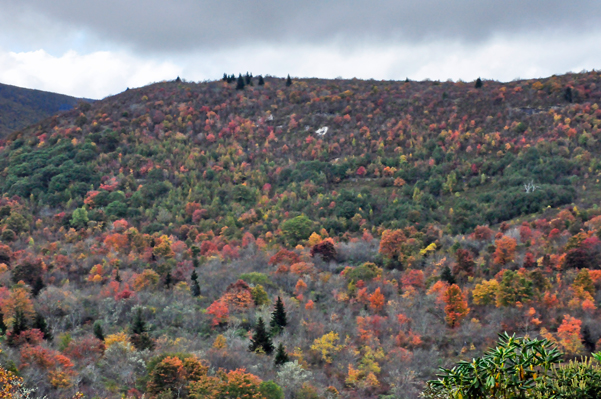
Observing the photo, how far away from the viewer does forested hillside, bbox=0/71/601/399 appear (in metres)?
40.3

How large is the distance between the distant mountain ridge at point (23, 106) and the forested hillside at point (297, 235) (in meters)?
54.8

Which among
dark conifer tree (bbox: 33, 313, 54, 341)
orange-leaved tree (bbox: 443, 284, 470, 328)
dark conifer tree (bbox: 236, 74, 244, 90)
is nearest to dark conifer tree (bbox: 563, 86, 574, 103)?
orange-leaved tree (bbox: 443, 284, 470, 328)

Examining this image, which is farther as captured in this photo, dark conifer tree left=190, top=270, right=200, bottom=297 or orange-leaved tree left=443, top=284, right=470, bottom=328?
dark conifer tree left=190, top=270, right=200, bottom=297

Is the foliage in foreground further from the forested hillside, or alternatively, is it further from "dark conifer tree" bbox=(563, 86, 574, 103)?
"dark conifer tree" bbox=(563, 86, 574, 103)

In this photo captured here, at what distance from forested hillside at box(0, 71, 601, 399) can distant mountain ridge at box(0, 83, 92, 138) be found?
5485 centimetres

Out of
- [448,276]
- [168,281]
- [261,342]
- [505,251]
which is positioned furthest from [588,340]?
[168,281]

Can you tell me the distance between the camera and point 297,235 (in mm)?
72688

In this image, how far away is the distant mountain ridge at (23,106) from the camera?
15685cm

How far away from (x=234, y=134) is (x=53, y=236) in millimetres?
41889

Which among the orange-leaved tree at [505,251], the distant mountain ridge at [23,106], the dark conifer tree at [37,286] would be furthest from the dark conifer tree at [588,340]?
the distant mountain ridge at [23,106]

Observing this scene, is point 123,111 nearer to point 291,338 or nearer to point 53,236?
point 53,236

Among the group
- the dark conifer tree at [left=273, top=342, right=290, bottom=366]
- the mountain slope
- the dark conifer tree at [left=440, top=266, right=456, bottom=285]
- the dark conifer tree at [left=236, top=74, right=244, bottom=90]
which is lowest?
the dark conifer tree at [left=273, top=342, right=290, bottom=366]

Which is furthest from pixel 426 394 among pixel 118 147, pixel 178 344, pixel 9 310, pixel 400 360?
pixel 118 147

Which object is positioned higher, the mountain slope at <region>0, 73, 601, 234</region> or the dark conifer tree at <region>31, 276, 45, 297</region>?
the mountain slope at <region>0, 73, 601, 234</region>
